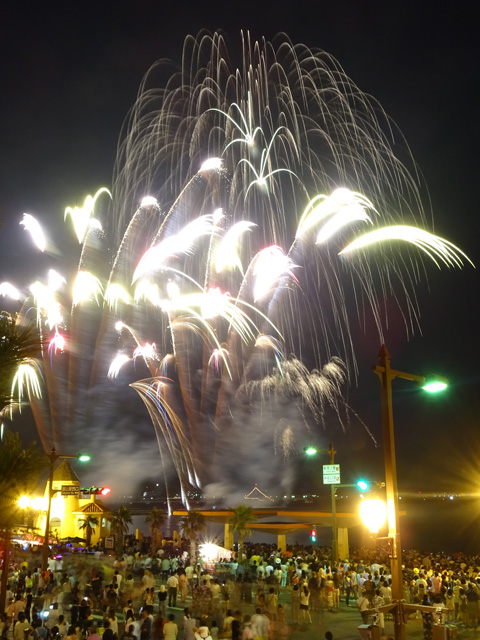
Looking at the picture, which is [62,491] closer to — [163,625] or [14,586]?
[14,586]

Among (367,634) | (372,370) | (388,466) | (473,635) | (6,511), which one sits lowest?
(473,635)

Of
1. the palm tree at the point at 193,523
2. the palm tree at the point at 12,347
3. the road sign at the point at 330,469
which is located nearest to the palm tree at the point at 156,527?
the palm tree at the point at 193,523

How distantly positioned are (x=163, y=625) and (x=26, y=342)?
11.0 m

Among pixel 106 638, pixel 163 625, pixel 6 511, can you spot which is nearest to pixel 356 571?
pixel 163 625

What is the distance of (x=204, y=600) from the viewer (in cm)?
1917

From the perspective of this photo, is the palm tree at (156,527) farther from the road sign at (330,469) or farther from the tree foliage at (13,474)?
the tree foliage at (13,474)

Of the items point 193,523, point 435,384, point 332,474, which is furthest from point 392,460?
point 193,523

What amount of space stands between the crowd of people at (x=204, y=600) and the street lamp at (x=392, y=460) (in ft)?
8.50

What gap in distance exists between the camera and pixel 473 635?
16859 mm

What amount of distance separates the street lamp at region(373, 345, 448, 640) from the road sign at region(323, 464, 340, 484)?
18.0m

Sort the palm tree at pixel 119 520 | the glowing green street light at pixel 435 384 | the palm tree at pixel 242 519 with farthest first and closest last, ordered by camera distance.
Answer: the palm tree at pixel 119 520 < the palm tree at pixel 242 519 < the glowing green street light at pixel 435 384

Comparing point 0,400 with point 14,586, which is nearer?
point 0,400

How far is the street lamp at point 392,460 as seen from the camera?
9.74 meters

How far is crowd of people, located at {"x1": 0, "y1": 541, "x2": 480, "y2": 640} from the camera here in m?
13.4
